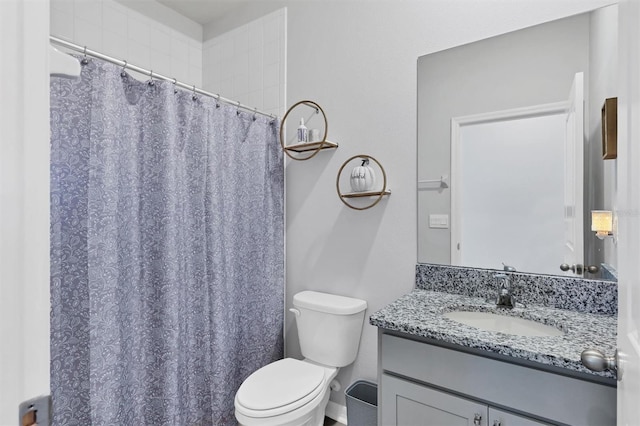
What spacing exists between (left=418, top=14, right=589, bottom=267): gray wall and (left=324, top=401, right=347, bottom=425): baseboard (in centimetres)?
100

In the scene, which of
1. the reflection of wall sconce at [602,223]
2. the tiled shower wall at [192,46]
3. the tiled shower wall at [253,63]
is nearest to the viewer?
the reflection of wall sconce at [602,223]

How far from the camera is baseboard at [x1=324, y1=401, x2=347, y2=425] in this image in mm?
2000

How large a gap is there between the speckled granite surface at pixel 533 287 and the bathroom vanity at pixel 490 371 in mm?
35

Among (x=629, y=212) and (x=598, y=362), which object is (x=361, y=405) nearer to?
(x=598, y=362)

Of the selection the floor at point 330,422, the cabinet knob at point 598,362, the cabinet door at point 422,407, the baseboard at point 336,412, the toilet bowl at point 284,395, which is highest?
the cabinet knob at point 598,362

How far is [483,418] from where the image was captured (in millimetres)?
1115

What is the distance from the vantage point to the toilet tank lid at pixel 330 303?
1.82m

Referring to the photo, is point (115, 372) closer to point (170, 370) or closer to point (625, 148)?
point (170, 370)

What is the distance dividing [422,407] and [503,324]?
48 cm

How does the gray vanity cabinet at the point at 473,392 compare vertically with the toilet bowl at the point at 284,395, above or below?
Result: above

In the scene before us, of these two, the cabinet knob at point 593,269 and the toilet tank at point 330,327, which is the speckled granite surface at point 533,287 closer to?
the cabinet knob at point 593,269
